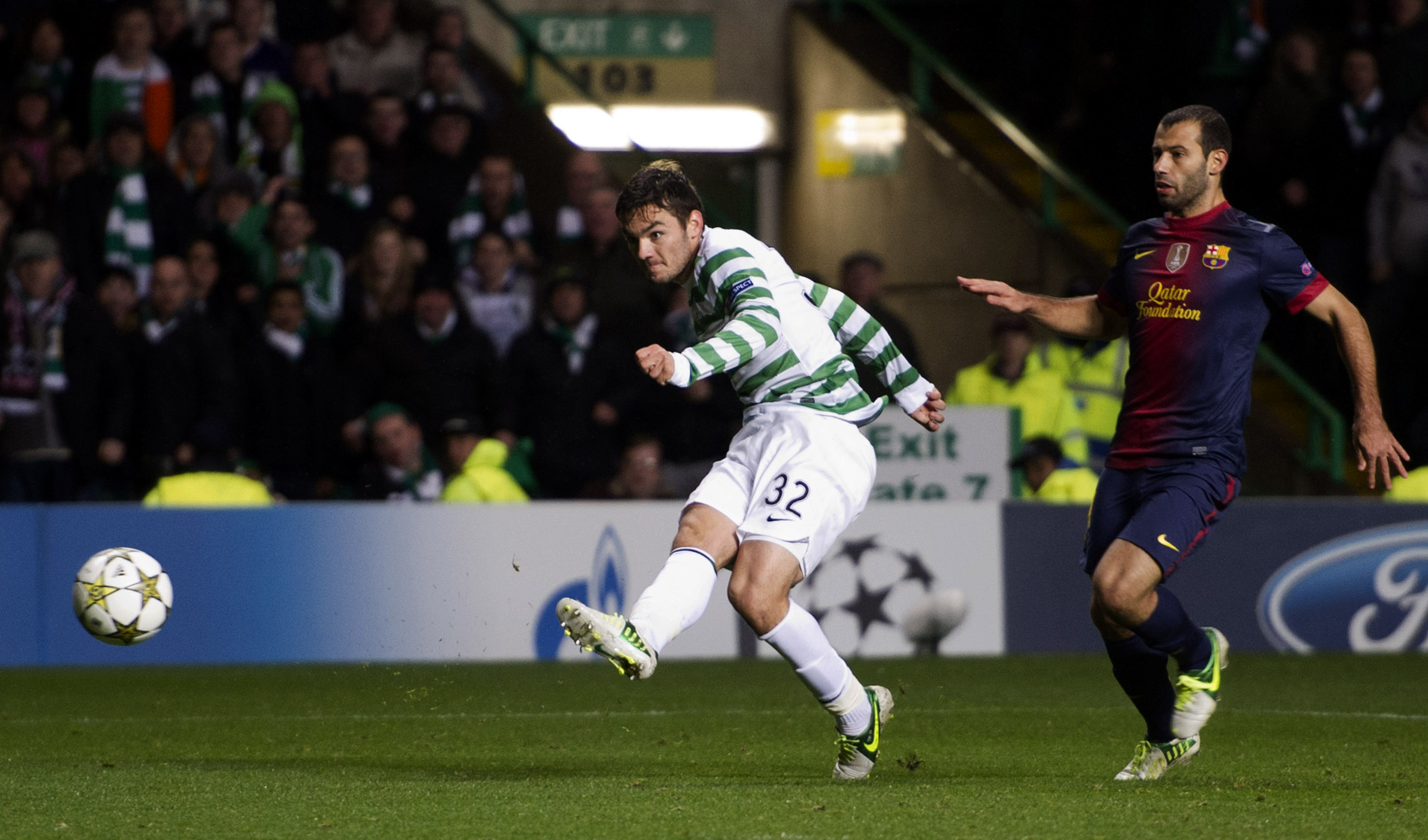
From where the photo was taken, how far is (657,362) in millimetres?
5277

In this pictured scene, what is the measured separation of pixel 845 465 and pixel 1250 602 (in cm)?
642

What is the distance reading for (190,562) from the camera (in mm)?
11055

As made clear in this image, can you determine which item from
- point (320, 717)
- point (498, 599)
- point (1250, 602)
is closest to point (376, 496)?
point (498, 599)

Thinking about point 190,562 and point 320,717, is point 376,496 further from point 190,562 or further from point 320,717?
point 320,717

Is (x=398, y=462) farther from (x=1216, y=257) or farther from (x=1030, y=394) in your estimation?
(x=1216, y=257)

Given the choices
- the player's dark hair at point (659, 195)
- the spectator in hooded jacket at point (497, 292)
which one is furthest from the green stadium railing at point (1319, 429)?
the player's dark hair at point (659, 195)

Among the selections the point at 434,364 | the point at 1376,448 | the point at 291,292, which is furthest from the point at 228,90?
the point at 1376,448

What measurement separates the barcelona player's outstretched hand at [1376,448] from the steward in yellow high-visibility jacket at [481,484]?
21.4 ft

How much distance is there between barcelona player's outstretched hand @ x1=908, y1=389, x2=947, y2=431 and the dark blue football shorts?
21.9 inches

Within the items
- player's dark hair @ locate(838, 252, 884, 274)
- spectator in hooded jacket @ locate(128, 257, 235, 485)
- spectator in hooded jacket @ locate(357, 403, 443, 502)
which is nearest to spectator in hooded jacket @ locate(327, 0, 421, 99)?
spectator in hooded jacket @ locate(128, 257, 235, 485)

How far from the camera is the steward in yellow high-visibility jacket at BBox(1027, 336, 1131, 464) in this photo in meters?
12.5

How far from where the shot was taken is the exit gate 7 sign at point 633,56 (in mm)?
16219

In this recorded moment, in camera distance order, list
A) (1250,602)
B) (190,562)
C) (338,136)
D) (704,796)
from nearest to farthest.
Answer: (704,796)
(190,562)
(1250,602)
(338,136)

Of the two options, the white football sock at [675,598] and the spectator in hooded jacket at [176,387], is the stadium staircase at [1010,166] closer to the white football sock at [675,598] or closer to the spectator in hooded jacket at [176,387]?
the spectator in hooded jacket at [176,387]
